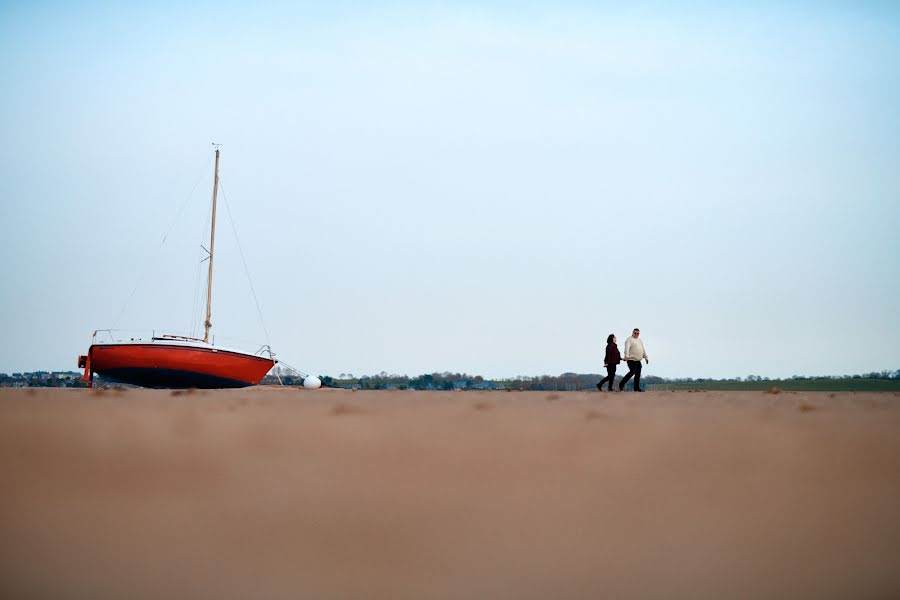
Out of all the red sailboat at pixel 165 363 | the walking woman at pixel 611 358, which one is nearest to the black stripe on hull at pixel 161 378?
the red sailboat at pixel 165 363

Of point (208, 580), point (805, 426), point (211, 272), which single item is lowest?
point (208, 580)

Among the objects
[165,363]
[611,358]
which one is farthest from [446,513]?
[165,363]

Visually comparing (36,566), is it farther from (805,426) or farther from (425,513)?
(805,426)

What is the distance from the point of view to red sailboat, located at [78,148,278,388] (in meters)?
21.9

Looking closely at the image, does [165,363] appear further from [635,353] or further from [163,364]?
[635,353]

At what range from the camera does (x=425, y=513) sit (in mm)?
3877

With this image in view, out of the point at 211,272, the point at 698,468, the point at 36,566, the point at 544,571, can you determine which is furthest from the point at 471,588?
the point at 211,272

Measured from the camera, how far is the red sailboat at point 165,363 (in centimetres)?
2192

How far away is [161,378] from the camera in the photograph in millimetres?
22328

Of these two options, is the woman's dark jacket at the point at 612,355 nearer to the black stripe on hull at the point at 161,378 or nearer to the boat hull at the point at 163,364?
the boat hull at the point at 163,364

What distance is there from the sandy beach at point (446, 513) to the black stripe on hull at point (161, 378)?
16333 millimetres

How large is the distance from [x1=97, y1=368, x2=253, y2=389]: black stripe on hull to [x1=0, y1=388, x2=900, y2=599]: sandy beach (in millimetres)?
16333

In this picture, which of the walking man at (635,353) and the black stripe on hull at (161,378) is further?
the black stripe on hull at (161,378)

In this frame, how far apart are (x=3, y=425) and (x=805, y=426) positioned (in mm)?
6280
